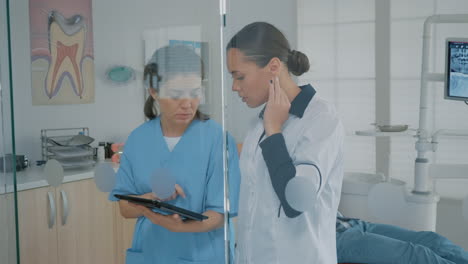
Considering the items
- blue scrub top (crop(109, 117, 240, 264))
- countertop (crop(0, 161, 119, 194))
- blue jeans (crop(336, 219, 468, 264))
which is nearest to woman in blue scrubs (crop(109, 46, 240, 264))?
blue scrub top (crop(109, 117, 240, 264))

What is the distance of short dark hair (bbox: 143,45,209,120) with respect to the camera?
1260mm

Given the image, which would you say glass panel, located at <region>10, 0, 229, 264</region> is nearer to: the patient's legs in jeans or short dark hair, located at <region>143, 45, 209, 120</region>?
short dark hair, located at <region>143, 45, 209, 120</region>

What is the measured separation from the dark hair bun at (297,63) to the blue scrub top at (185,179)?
0.72 feet

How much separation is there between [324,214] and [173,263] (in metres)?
0.46

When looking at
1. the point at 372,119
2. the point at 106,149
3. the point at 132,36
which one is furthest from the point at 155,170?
the point at 372,119

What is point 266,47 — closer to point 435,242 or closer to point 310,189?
point 310,189

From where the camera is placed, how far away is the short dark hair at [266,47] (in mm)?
1082

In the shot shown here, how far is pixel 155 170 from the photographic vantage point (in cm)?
132

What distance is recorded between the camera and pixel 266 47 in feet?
3.63

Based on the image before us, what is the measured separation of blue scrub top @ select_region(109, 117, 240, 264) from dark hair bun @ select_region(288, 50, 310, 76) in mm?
219

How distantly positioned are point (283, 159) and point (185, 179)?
13.3 inches

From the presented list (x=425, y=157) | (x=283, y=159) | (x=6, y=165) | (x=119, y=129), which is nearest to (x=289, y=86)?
(x=283, y=159)

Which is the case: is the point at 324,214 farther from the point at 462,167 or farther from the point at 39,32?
the point at 39,32

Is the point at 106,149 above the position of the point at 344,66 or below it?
below
